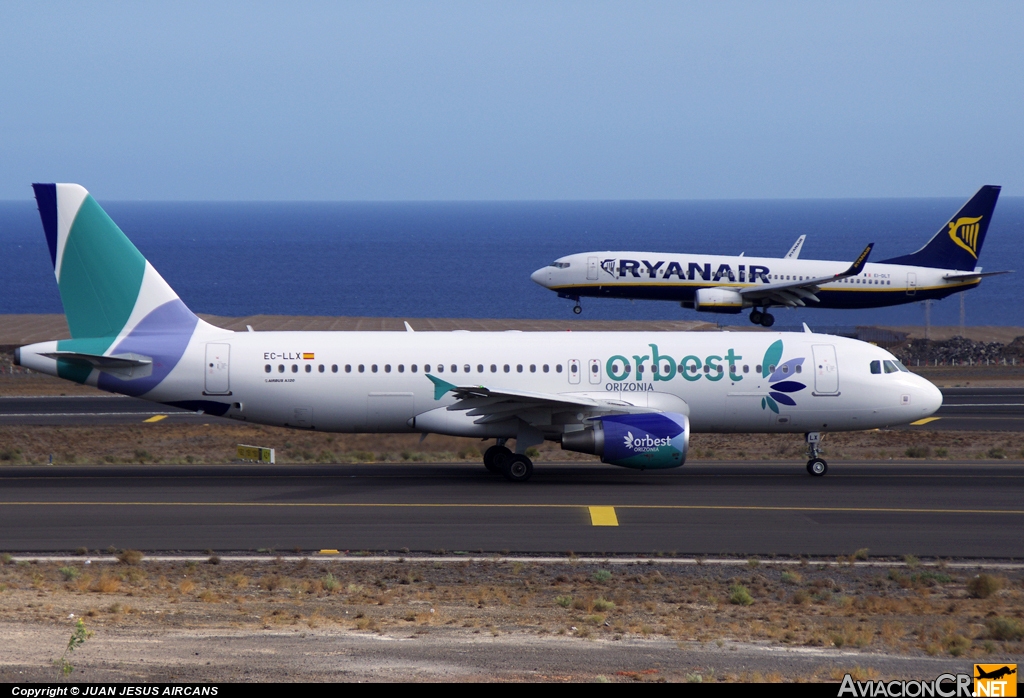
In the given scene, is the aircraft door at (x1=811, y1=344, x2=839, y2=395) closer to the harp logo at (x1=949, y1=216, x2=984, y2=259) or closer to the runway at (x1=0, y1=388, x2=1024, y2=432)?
the runway at (x1=0, y1=388, x2=1024, y2=432)

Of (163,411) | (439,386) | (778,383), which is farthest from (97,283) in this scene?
(163,411)

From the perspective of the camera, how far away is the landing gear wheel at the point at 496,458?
28.1m

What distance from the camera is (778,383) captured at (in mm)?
27953

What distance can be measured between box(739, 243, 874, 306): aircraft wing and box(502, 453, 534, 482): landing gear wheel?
38.3 metres

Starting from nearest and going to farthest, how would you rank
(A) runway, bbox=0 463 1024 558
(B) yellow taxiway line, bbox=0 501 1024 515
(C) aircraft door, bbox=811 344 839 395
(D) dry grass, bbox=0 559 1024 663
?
(D) dry grass, bbox=0 559 1024 663
(A) runway, bbox=0 463 1024 558
(B) yellow taxiway line, bbox=0 501 1024 515
(C) aircraft door, bbox=811 344 839 395

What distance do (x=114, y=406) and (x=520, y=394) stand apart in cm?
2483

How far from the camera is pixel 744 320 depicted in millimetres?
90062

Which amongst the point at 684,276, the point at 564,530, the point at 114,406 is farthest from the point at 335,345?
the point at 684,276

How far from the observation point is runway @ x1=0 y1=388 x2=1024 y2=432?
39469mm

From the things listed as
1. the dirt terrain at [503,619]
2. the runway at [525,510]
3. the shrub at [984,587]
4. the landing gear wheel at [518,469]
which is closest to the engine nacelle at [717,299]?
the runway at [525,510]

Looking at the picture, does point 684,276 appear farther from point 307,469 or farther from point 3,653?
point 3,653

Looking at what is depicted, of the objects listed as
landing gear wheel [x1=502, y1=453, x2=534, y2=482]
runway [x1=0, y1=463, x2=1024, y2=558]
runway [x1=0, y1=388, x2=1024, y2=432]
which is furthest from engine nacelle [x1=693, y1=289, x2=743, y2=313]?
landing gear wheel [x1=502, y1=453, x2=534, y2=482]

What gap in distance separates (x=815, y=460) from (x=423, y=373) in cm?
1034

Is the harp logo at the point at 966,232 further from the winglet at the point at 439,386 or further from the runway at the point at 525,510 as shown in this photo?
the winglet at the point at 439,386
